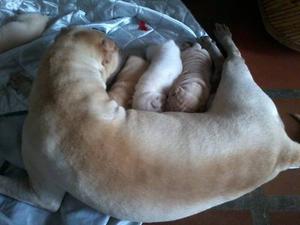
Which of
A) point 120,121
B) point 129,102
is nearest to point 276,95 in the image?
point 129,102

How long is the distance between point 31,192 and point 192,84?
0.53m

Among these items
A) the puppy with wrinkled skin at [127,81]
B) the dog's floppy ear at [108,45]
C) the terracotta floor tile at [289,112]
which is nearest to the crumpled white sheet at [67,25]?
the puppy with wrinkled skin at [127,81]

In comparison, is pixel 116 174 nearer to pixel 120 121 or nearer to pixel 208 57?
pixel 120 121

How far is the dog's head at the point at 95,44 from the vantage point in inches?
46.7

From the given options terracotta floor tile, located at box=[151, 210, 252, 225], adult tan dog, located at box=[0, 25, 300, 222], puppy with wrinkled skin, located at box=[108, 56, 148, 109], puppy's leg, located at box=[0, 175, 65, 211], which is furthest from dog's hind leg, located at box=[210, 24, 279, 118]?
puppy's leg, located at box=[0, 175, 65, 211]

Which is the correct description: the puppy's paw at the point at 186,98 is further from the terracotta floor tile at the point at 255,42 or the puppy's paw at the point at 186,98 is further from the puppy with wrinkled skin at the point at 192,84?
the terracotta floor tile at the point at 255,42

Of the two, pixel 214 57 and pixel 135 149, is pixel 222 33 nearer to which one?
pixel 214 57

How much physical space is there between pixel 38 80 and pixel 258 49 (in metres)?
1.14

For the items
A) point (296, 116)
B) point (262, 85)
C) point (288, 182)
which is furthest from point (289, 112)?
point (288, 182)

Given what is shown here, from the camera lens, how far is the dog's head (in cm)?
119

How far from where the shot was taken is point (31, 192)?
117cm

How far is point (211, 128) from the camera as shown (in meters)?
1.09

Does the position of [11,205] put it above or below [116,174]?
below

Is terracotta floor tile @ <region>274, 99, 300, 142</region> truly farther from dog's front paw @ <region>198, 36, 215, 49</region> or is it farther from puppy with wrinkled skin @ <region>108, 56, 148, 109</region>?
puppy with wrinkled skin @ <region>108, 56, 148, 109</region>
